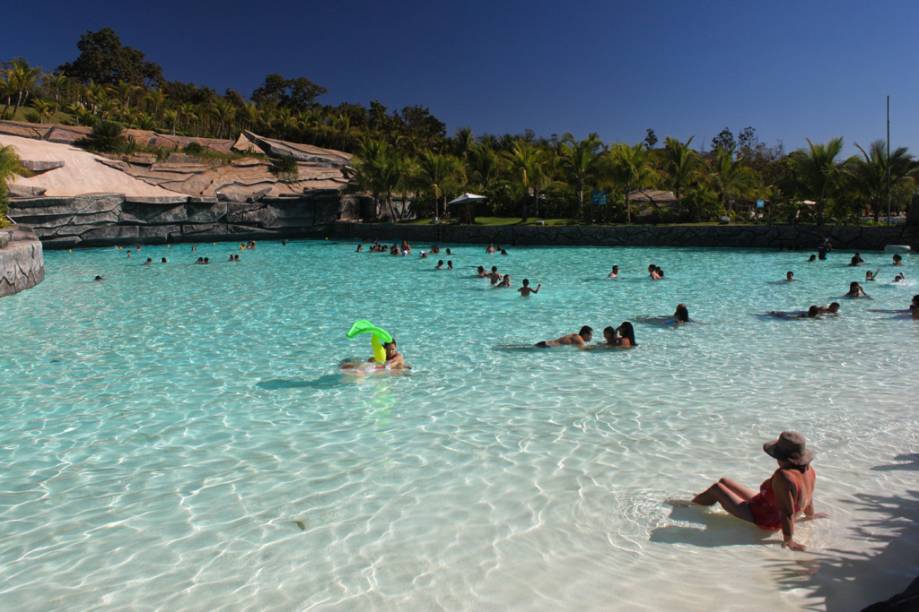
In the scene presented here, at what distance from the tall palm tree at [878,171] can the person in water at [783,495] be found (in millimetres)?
29180

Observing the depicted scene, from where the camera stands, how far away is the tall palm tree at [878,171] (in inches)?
1101

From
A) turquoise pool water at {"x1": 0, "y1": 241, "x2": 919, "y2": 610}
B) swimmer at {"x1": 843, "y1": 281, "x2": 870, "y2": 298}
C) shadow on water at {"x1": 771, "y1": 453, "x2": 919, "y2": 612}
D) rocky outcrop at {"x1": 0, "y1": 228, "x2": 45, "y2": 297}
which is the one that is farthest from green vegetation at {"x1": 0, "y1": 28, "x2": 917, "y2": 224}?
shadow on water at {"x1": 771, "y1": 453, "x2": 919, "y2": 612}

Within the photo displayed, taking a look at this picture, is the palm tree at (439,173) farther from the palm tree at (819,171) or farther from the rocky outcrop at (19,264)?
the rocky outcrop at (19,264)

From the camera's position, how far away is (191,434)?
21.6 ft

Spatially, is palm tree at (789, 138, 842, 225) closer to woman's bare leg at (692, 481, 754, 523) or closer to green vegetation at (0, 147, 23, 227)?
woman's bare leg at (692, 481, 754, 523)

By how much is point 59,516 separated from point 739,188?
35.5 meters

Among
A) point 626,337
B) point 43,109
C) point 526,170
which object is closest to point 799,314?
point 626,337

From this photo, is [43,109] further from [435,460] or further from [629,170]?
[435,460]

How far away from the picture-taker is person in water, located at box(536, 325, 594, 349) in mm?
10141

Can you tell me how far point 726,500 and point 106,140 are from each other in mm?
44984

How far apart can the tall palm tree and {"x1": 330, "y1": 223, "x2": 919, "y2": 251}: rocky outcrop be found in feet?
11.5

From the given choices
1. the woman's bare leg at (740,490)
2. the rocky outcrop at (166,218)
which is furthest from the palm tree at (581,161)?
the woman's bare leg at (740,490)

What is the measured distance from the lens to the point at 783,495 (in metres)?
4.11

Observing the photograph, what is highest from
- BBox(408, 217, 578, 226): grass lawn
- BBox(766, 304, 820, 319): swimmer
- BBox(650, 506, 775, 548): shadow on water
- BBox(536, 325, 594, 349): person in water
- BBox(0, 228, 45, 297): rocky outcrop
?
BBox(408, 217, 578, 226): grass lawn
